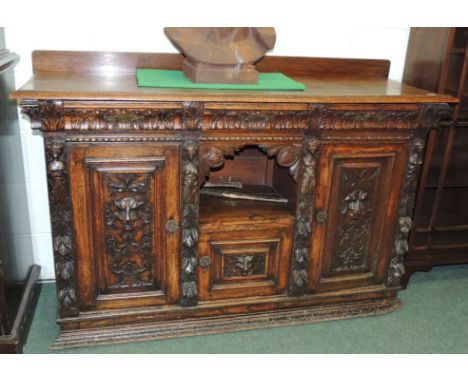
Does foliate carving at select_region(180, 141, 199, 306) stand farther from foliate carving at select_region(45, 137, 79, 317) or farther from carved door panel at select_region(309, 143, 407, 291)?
carved door panel at select_region(309, 143, 407, 291)

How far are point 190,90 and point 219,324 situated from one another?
1090 millimetres

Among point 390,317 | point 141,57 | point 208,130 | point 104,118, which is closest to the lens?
point 104,118

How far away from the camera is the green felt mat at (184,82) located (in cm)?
194

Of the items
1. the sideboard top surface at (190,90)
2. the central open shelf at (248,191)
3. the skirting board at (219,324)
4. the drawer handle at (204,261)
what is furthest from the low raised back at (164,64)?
the skirting board at (219,324)

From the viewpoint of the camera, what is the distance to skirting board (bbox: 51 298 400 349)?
2.12 metres

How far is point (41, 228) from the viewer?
2.54 metres

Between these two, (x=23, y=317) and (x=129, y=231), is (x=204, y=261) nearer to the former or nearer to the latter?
(x=129, y=231)

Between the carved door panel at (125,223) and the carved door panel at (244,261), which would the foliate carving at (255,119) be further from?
the carved door panel at (244,261)

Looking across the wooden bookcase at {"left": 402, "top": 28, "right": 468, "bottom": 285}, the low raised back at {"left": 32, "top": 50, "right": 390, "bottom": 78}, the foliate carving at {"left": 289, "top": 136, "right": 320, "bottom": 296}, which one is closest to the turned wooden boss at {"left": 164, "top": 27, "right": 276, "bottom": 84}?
the low raised back at {"left": 32, "top": 50, "right": 390, "bottom": 78}

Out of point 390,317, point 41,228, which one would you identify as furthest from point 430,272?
point 41,228

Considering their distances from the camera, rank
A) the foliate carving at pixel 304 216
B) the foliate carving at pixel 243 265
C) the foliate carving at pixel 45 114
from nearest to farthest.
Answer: the foliate carving at pixel 45 114 → the foliate carving at pixel 304 216 → the foliate carving at pixel 243 265

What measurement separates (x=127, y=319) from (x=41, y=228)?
30.1 inches

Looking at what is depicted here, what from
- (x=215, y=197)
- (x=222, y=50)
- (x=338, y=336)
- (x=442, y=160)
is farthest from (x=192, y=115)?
(x=442, y=160)

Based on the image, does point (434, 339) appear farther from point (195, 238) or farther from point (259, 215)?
point (195, 238)
